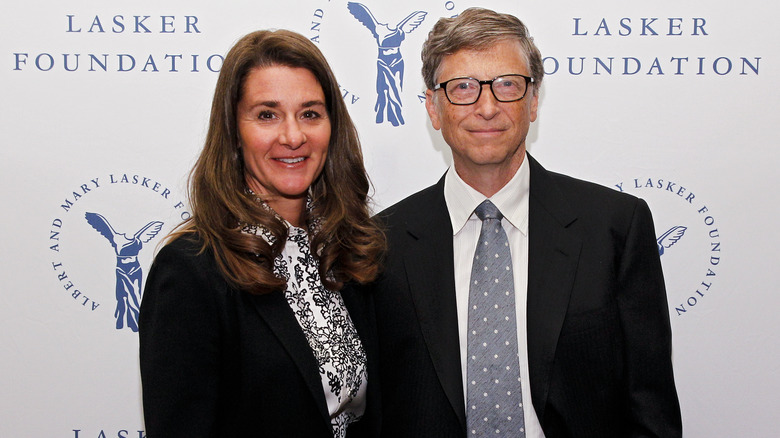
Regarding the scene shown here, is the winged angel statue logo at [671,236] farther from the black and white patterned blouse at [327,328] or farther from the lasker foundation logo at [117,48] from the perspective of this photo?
the lasker foundation logo at [117,48]

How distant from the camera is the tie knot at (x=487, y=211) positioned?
177 centimetres

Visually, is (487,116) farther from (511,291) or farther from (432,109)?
(511,291)

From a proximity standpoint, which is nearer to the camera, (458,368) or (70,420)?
(458,368)

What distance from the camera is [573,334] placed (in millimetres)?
1640

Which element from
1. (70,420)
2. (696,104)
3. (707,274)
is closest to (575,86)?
(696,104)

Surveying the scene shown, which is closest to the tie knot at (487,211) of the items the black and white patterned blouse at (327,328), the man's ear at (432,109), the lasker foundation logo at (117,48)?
the man's ear at (432,109)

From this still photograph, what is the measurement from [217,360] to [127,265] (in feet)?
3.37

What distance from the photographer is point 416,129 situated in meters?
2.38

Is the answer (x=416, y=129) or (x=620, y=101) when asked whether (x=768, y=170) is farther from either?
(x=416, y=129)

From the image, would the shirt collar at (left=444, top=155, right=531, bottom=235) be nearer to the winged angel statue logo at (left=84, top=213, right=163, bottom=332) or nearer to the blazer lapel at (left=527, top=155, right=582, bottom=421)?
the blazer lapel at (left=527, top=155, right=582, bottom=421)

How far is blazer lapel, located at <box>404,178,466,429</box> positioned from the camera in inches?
65.0

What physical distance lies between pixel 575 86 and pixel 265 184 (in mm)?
1193

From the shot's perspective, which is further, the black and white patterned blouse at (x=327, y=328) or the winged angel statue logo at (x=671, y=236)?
the winged angel statue logo at (x=671, y=236)

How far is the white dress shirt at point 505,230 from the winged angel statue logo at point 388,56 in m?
0.57
